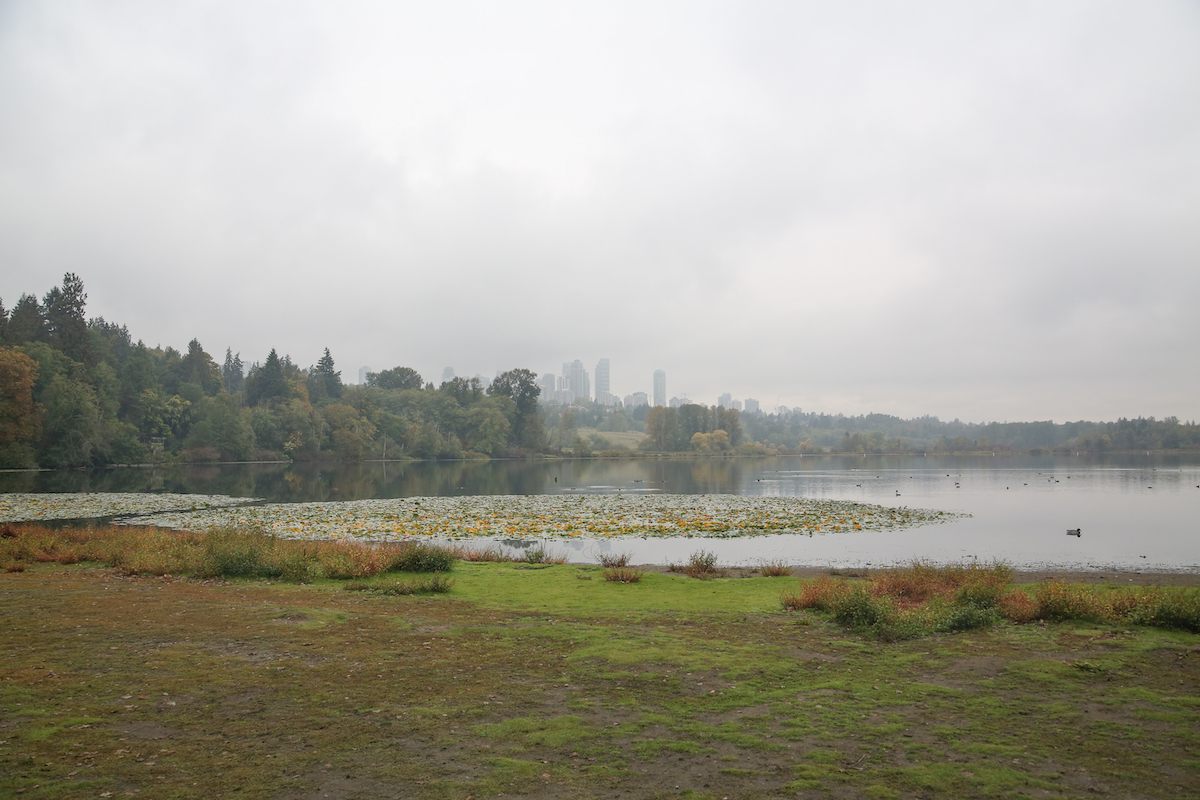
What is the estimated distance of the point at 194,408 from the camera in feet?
358

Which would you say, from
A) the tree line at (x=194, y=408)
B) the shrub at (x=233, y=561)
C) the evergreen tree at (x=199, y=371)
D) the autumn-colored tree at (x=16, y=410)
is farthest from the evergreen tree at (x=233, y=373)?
the shrub at (x=233, y=561)

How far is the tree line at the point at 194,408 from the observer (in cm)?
7556

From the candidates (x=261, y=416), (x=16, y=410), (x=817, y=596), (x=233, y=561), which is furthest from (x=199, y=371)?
(x=817, y=596)

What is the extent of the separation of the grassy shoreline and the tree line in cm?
7656

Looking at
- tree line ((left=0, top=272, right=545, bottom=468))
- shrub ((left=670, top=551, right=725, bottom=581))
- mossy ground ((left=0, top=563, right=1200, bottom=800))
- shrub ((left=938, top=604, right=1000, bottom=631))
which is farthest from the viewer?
tree line ((left=0, top=272, right=545, bottom=468))

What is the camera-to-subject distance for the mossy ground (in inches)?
218

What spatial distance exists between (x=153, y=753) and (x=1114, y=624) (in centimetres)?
1357

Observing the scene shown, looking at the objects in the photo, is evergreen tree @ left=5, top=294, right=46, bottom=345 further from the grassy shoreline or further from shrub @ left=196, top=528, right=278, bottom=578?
the grassy shoreline

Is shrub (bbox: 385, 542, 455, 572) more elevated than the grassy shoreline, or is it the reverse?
the grassy shoreline

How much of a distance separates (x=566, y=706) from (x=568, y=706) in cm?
2

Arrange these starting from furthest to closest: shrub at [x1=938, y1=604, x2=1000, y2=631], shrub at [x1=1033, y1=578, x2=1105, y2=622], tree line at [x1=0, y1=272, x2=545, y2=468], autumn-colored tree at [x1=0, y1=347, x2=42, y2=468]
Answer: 1. tree line at [x1=0, y1=272, x2=545, y2=468]
2. autumn-colored tree at [x1=0, y1=347, x2=42, y2=468]
3. shrub at [x1=1033, y1=578, x2=1105, y2=622]
4. shrub at [x1=938, y1=604, x2=1000, y2=631]

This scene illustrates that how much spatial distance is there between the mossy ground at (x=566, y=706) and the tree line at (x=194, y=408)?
76.5 metres

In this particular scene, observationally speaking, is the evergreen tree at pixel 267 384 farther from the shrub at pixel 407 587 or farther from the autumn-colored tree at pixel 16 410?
the shrub at pixel 407 587

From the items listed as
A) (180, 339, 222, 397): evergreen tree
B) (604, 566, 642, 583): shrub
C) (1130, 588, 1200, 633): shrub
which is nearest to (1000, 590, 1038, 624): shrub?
(1130, 588, 1200, 633): shrub
